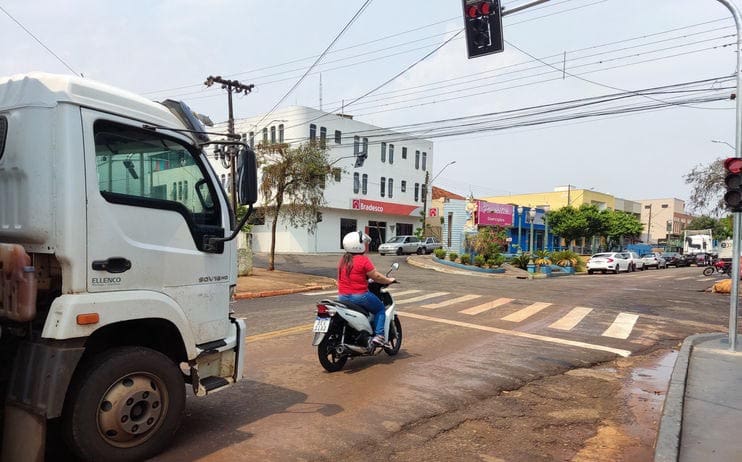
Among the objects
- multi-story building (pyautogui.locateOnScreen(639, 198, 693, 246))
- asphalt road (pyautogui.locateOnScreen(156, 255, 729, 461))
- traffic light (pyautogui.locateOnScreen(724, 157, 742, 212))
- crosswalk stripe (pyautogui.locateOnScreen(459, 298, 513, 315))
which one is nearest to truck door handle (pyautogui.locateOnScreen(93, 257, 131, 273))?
asphalt road (pyautogui.locateOnScreen(156, 255, 729, 461))

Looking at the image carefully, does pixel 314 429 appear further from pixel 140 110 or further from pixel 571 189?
pixel 571 189

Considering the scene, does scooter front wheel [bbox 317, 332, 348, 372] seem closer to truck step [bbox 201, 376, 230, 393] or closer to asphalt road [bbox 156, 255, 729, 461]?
asphalt road [bbox 156, 255, 729, 461]

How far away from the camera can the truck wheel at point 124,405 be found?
11.1ft

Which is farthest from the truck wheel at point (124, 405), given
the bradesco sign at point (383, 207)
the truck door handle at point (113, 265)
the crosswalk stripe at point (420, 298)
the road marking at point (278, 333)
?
the bradesco sign at point (383, 207)

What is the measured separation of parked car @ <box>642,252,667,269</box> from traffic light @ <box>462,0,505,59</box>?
3620 centimetres

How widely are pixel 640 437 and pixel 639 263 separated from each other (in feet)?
125

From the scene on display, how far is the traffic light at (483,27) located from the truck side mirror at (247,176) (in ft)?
22.4

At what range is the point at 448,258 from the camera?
3184 cm

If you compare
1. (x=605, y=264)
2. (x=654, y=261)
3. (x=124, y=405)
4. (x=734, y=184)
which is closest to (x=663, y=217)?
(x=654, y=261)

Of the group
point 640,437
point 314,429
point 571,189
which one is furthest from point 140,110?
point 571,189

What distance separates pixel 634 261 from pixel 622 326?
29504 mm

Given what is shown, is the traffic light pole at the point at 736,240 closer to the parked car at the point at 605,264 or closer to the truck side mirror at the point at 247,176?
the truck side mirror at the point at 247,176

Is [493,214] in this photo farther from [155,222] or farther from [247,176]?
[155,222]

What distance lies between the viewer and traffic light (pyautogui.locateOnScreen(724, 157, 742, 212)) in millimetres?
8344
